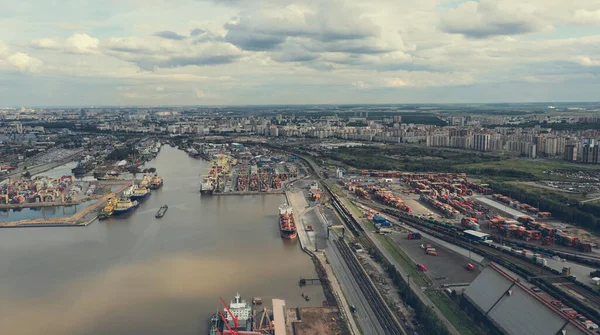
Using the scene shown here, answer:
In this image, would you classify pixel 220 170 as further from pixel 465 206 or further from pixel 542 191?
pixel 542 191

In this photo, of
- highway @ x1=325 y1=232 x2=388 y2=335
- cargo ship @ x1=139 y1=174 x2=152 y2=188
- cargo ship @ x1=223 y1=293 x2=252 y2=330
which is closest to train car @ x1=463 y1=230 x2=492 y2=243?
highway @ x1=325 y1=232 x2=388 y2=335

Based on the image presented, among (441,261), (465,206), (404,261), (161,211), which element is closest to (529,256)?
(441,261)

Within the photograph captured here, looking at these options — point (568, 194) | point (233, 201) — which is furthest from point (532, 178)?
point (233, 201)

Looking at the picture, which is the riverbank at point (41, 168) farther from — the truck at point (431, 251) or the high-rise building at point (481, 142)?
the high-rise building at point (481, 142)

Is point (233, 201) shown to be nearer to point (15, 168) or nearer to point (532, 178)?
point (532, 178)

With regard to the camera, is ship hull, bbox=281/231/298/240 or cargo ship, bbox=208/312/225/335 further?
ship hull, bbox=281/231/298/240

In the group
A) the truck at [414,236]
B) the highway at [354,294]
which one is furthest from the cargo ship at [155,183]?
the truck at [414,236]

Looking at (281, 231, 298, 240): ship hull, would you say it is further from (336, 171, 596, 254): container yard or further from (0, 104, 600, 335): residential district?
(336, 171, 596, 254): container yard
